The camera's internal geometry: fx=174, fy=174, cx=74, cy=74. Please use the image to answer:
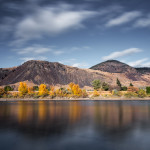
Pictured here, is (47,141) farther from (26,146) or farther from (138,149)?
(138,149)

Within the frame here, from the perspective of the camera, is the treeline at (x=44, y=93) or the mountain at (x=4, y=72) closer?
the treeline at (x=44, y=93)

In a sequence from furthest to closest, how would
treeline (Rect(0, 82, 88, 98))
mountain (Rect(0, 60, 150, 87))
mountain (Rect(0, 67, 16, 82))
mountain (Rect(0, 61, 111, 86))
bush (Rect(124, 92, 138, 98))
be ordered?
mountain (Rect(0, 67, 16, 82)), mountain (Rect(0, 61, 111, 86)), mountain (Rect(0, 60, 150, 87)), treeline (Rect(0, 82, 88, 98)), bush (Rect(124, 92, 138, 98))

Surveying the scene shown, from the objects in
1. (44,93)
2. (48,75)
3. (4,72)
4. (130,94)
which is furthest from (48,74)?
(130,94)

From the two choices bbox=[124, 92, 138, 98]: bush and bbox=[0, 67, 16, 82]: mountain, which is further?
bbox=[0, 67, 16, 82]: mountain

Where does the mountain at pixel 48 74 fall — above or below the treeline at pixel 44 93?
above

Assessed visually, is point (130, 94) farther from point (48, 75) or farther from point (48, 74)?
point (48, 74)

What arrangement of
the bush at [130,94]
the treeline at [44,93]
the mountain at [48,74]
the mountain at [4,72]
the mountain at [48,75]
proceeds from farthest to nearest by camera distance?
1. the mountain at [4,72]
2. the mountain at [48,74]
3. the mountain at [48,75]
4. the treeline at [44,93]
5. the bush at [130,94]

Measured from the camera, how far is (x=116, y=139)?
43.0ft

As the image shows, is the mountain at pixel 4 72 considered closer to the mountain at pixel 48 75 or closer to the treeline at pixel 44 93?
the mountain at pixel 48 75

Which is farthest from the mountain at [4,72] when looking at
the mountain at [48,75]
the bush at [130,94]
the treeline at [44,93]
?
the bush at [130,94]

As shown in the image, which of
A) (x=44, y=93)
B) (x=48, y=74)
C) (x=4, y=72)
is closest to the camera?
(x=44, y=93)

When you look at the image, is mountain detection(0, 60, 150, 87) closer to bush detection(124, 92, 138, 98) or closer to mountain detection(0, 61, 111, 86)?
mountain detection(0, 61, 111, 86)

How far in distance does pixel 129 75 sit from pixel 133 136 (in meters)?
172

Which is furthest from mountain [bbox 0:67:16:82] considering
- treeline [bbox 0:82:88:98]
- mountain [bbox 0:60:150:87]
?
treeline [bbox 0:82:88:98]
